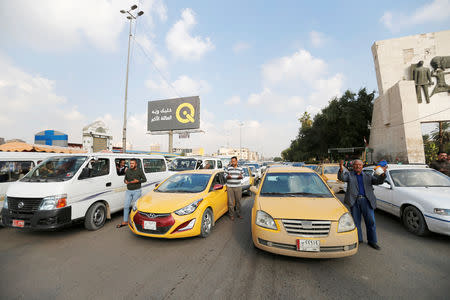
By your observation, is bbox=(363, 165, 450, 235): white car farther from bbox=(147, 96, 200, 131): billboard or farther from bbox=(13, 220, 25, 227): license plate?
bbox=(147, 96, 200, 131): billboard

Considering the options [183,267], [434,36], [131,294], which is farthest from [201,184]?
[434,36]

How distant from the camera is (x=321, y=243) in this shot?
2.73 meters

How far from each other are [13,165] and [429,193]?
413 inches

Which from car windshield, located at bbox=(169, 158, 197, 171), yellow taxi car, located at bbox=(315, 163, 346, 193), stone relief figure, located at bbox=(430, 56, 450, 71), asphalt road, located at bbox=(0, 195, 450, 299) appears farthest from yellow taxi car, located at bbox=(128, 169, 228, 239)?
stone relief figure, located at bbox=(430, 56, 450, 71)

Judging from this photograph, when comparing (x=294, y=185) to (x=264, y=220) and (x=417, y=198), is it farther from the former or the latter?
(x=417, y=198)

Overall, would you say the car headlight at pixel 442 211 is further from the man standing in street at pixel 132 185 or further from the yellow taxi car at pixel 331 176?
the man standing in street at pixel 132 185

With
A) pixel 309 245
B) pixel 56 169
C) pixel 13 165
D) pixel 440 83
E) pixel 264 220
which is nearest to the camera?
pixel 309 245

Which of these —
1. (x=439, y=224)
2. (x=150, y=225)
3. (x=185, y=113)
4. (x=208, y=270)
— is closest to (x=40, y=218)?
(x=150, y=225)

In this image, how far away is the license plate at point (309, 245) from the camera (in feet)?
8.90

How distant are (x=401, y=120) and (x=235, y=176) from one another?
22.5m

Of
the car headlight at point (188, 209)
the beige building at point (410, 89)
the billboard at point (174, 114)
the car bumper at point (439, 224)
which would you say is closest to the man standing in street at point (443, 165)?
the car bumper at point (439, 224)

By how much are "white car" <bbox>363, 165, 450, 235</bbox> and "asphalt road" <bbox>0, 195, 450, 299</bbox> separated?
38cm

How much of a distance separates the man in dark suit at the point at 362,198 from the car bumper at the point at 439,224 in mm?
1250

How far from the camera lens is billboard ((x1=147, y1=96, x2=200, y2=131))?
24469mm
